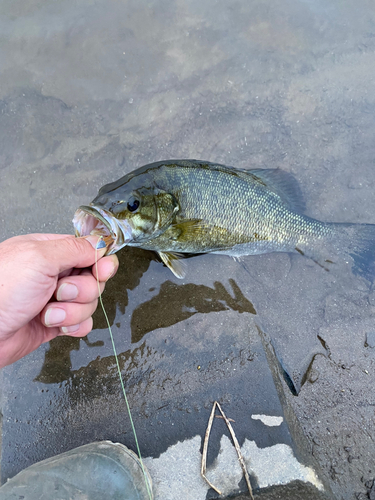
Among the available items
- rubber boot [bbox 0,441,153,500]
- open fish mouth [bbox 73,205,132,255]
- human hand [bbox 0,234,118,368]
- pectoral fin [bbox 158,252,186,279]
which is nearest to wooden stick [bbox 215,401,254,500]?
rubber boot [bbox 0,441,153,500]

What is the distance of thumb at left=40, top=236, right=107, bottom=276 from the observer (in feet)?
6.44

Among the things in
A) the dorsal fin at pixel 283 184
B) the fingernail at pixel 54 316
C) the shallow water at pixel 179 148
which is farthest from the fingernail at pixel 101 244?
the dorsal fin at pixel 283 184

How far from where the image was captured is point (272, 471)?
2.71 m

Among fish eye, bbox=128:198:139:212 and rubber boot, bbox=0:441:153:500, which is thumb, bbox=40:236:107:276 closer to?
fish eye, bbox=128:198:139:212

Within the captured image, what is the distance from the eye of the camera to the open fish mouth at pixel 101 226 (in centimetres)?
213

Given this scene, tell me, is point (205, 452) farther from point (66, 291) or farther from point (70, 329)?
point (66, 291)

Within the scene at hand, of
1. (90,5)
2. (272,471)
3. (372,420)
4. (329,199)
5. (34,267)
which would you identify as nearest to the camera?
(34,267)

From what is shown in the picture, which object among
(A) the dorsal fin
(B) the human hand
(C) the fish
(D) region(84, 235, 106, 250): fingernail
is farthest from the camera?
(A) the dorsal fin

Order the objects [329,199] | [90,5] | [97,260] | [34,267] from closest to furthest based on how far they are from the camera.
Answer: [34,267] < [97,260] < [329,199] < [90,5]

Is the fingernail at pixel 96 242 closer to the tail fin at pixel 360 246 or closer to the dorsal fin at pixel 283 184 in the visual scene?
the dorsal fin at pixel 283 184

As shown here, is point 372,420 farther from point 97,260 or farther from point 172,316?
point 97,260

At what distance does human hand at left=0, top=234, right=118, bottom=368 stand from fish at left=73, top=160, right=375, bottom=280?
0.20 meters

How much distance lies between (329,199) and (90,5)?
3.36 meters

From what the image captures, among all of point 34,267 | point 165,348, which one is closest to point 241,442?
point 165,348
